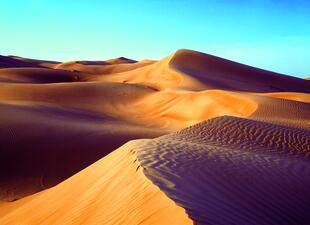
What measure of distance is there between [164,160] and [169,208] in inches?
89.9

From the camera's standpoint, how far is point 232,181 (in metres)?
5.64

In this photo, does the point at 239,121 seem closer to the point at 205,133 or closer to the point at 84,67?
the point at 205,133

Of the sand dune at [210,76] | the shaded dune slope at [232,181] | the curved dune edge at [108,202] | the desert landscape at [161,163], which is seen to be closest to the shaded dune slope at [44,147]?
the desert landscape at [161,163]

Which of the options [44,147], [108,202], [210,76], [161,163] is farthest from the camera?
[210,76]

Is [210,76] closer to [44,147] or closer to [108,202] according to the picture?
[44,147]

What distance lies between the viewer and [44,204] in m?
6.68

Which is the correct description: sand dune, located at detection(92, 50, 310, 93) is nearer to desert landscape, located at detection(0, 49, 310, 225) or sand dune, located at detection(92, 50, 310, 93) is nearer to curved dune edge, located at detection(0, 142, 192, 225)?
desert landscape, located at detection(0, 49, 310, 225)

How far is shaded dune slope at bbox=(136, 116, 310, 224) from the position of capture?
4.17m

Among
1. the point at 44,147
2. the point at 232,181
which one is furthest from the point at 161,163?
the point at 44,147

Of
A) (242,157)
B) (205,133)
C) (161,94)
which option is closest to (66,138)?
(205,133)

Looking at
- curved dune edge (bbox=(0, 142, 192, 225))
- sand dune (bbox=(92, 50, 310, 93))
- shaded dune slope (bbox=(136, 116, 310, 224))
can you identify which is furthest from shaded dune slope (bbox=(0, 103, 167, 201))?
sand dune (bbox=(92, 50, 310, 93))

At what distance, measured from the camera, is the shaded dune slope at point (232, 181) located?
4.17 meters

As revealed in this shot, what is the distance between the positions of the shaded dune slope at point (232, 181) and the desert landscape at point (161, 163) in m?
0.02

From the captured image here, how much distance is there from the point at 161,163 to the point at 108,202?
3.92 feet
